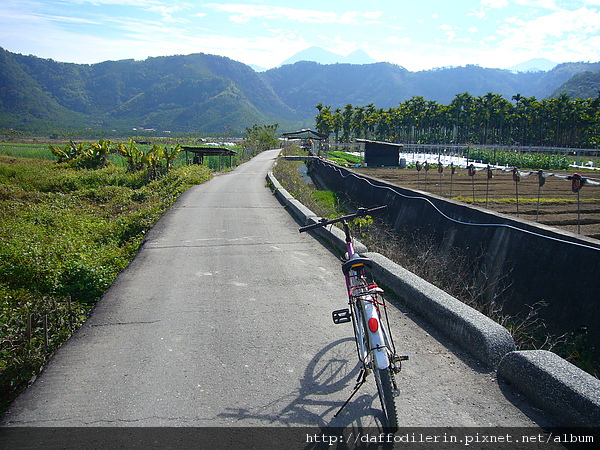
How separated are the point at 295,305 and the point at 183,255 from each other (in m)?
3.37

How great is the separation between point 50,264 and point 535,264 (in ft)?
24.3

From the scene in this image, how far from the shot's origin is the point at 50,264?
7.64m

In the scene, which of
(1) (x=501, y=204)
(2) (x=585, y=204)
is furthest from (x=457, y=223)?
(2) (x=585, y=204)

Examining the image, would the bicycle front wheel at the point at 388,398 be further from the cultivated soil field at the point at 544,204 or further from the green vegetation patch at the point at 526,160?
the green vegetation patch at the point at 526,160

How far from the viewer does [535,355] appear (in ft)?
12.6

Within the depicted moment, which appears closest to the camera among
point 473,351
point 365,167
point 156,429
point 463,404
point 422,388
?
point 156,429

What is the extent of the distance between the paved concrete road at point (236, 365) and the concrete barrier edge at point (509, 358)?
0.15 meters

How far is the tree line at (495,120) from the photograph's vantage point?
72.3m

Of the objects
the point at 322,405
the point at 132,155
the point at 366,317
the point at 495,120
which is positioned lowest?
the point at 322,405

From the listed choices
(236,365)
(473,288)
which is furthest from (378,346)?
(473,288)

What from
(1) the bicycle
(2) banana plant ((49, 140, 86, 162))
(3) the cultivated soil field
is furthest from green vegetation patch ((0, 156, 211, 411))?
(2) banana plant ((49, 140, 86, 162))

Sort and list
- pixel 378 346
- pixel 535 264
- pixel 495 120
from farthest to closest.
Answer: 1. pixel 495 120
2. pixel 535 264
3. pixel 378 346

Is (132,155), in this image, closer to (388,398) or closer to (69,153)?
(69,153)

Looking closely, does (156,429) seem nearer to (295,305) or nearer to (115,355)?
(115,355)
